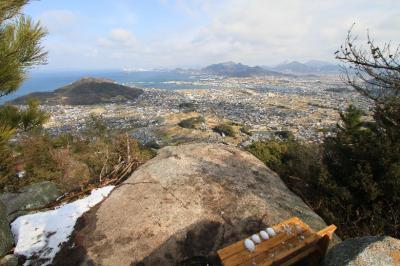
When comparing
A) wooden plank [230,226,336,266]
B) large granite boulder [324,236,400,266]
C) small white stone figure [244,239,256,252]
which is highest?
large granite boulder [324,236,400,266]

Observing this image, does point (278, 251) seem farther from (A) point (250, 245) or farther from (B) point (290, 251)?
(A) point (250, 245)

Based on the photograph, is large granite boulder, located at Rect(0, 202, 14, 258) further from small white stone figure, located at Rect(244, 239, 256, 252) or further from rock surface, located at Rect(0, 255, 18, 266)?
small white stone figure, located at Rect(244, 239, 256, 252)

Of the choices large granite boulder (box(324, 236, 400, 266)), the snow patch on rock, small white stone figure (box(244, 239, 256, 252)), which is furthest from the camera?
the snow patch on rock

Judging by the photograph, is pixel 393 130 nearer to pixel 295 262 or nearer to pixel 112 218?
pixel 295 262

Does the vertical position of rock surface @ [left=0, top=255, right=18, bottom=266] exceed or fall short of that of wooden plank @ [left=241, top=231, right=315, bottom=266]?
it falls short

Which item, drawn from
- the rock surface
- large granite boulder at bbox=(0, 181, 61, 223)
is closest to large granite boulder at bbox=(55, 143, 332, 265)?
the rock surface
